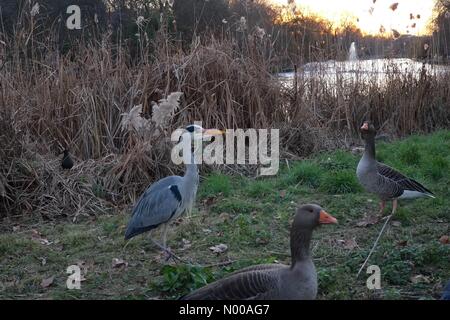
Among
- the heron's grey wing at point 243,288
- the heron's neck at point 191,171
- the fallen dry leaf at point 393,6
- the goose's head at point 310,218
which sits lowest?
the heron's grey wing at point 243,288

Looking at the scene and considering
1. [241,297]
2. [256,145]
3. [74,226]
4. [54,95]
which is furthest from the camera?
[256,145]

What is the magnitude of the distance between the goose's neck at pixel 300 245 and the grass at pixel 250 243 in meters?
0.83

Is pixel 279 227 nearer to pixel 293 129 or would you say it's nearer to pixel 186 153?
pixel 186 153

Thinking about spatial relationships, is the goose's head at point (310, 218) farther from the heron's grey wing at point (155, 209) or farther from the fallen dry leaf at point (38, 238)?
the fallen dry leaf at point (38, 238)

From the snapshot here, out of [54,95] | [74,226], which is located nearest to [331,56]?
[54,95]

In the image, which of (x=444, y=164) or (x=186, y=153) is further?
(x=444, y=164)

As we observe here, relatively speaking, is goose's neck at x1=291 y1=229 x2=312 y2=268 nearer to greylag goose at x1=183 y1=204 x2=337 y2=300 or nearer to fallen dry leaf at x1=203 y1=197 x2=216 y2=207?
greylag goose at x1=183 y1=204 x2=337 y2=300

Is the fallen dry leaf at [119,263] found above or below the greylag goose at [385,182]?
below

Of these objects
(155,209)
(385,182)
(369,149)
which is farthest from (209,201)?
(385,182)

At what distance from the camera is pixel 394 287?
15.3 ft

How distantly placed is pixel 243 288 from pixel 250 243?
2.25 m

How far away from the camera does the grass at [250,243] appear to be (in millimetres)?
4754

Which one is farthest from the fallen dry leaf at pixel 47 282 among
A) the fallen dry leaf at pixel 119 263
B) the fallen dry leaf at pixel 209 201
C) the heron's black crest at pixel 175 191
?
the fallen dry leaf at pixel 209 201
